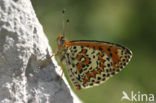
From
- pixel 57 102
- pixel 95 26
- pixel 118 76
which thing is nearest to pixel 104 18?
pixel 95 26

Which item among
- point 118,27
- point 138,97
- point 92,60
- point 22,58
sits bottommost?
point 22,58

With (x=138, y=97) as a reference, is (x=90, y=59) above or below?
below

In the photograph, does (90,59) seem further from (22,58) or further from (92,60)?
(22,58)

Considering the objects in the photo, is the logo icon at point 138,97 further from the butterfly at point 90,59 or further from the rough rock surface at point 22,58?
the rough rock surface at point 22,58

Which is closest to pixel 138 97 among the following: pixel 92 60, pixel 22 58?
pixel 92 60

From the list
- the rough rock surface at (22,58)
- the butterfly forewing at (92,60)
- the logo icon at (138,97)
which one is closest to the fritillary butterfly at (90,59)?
the butterfly forewing at (92,60)

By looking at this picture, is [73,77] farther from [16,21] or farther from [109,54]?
[16,21]

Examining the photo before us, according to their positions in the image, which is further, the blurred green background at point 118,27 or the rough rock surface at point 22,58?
the blurred green background at point 118,27
